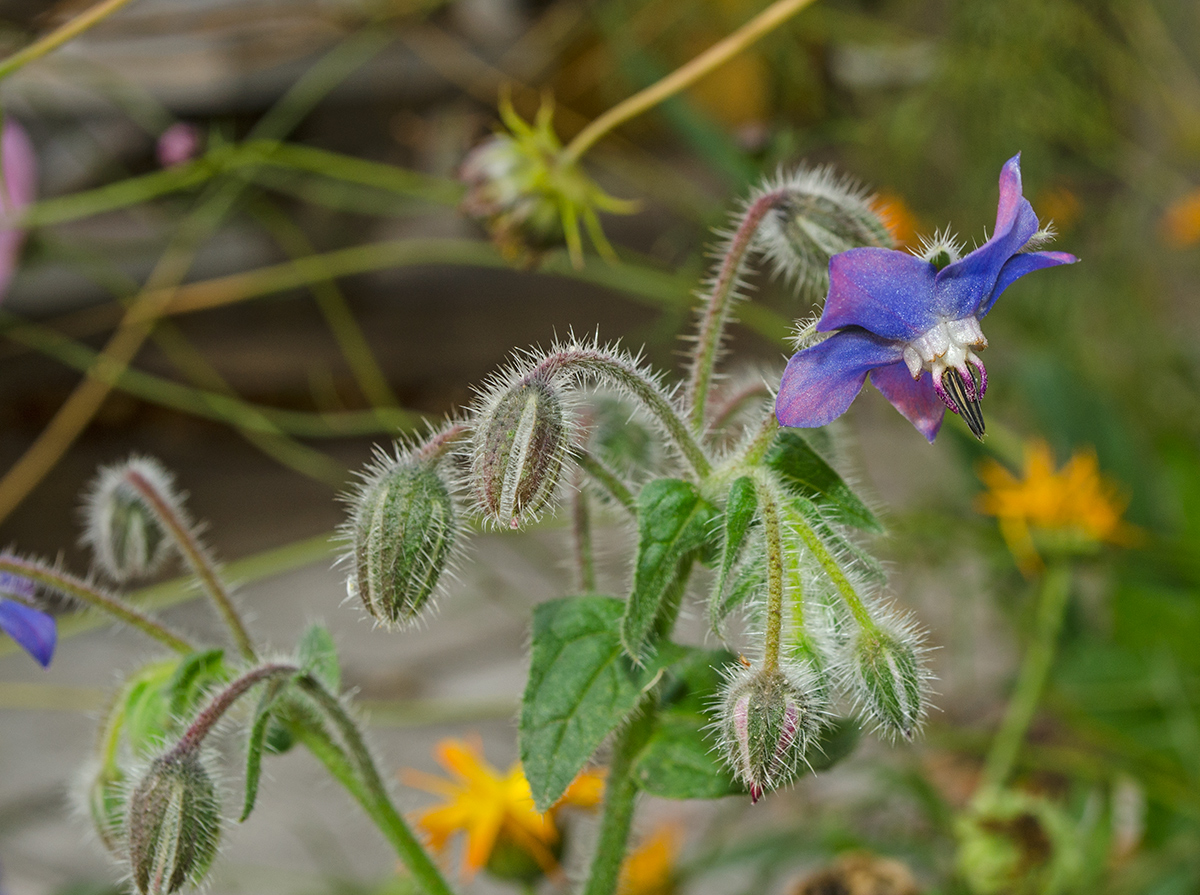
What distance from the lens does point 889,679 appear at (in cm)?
32

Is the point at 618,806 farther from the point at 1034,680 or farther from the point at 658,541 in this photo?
the point at 1034,680

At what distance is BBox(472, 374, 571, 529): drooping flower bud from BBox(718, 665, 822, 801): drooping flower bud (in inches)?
3.4

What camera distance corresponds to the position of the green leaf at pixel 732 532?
31 cm

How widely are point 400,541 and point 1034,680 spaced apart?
1.93 ft

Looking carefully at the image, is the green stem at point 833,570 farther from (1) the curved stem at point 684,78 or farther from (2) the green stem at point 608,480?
(1) the curved stem at point 684,78

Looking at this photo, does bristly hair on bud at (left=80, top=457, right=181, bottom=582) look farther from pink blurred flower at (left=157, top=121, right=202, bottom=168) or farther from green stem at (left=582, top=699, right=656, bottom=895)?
pink blurred flower at (left=157, top=121, right=202, bottom=168)

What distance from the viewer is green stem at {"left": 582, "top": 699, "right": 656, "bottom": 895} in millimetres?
373

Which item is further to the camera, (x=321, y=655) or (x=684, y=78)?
(x=684, y=78)

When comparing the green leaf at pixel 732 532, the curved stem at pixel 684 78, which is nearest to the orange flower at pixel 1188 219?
the curved stem at pixel 684 78

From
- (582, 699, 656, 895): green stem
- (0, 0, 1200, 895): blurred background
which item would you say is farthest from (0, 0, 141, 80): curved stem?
(582, 699, 656, 895): green stem

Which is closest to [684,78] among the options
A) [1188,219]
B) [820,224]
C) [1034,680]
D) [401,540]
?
[820,224]

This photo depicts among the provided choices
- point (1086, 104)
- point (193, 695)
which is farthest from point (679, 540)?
point (1086, 104)

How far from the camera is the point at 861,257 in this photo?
0.30m

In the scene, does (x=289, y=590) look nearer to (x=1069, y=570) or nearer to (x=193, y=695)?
(x=1069, y=570)
